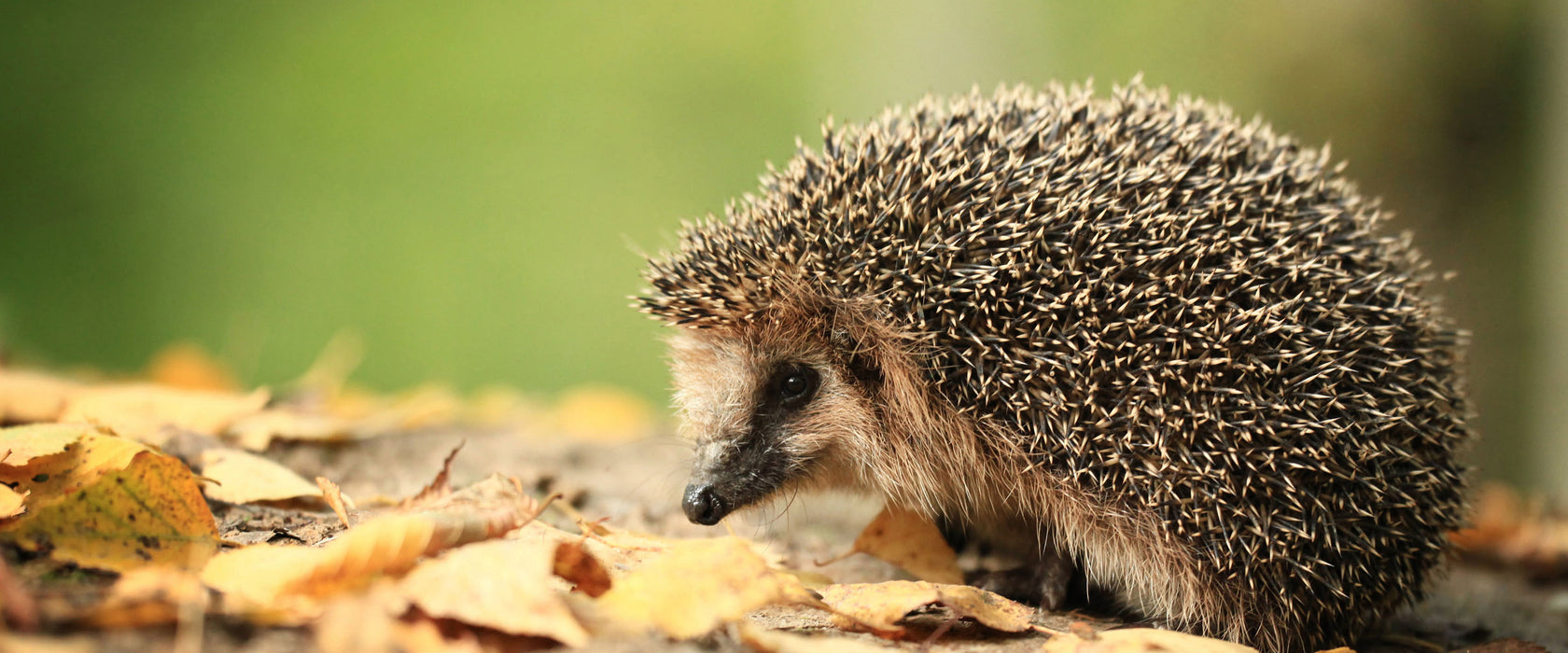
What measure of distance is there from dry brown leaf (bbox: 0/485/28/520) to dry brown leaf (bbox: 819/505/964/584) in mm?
1792

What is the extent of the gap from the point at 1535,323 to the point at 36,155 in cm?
1005

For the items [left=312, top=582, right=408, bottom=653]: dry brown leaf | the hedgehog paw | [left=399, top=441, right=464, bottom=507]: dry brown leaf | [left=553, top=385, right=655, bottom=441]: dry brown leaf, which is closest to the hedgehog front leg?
the hedgehog paw

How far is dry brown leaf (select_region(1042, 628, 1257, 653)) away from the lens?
1.80 m

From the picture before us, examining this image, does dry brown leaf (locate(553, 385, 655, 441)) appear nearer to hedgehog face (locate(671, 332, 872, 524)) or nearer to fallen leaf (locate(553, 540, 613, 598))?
hedgehog face (locate(671, 332, 872, 524))

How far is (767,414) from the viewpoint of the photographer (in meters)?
2.72

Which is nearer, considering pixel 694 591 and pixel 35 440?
pixel 694 591

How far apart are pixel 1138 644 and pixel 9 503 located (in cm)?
206

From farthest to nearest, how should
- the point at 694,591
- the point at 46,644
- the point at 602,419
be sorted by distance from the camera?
the point at 602,419 → the point at 694,591 → the point at 46,644

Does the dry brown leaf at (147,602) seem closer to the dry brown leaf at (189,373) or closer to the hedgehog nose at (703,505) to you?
the hedgehog nose at (703,505)

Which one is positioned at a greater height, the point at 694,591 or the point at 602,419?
the point at 602,419

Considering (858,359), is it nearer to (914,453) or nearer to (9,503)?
(914,453)

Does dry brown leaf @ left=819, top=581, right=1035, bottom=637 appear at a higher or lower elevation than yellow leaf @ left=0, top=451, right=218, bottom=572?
lower

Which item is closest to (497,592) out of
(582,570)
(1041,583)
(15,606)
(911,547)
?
(582,570)

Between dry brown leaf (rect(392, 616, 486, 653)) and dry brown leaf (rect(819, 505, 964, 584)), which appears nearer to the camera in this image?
dry brown leaf (rect(392, 616, 486, 653))
